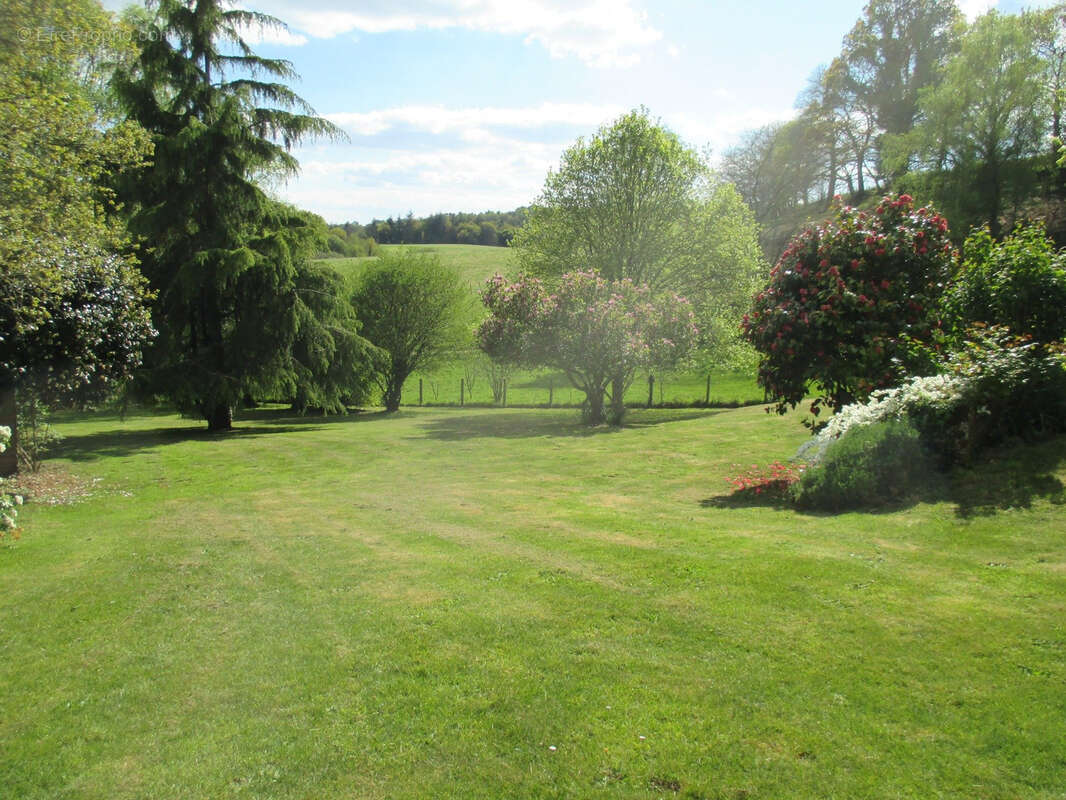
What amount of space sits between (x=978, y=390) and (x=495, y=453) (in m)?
11.3

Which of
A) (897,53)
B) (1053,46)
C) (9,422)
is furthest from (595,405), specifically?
(897,53)

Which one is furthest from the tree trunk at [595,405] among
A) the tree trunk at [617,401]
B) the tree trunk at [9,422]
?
the tree trunk at [9,422]

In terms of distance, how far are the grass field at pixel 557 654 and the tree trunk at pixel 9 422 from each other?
5.05 meters

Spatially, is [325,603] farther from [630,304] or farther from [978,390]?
[630,304]

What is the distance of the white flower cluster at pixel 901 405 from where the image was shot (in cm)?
804

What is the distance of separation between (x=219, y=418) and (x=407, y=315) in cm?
1387

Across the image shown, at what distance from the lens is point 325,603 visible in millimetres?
5766

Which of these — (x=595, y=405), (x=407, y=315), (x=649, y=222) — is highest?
(x=649, y=222)

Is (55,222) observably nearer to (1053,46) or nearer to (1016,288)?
(1016,288)

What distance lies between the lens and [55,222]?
33.5ft

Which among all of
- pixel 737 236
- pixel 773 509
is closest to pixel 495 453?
pixel 773 509

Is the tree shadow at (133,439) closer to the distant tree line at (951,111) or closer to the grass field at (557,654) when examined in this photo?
the grass field at (557,654)

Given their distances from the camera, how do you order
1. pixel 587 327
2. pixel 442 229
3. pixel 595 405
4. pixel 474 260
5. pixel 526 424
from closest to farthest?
pixel 587 327 < pixel 595 405 < pixel 526 424 < pixel 474 260 < pixel 442 229

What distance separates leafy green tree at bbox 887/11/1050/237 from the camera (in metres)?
30.6
